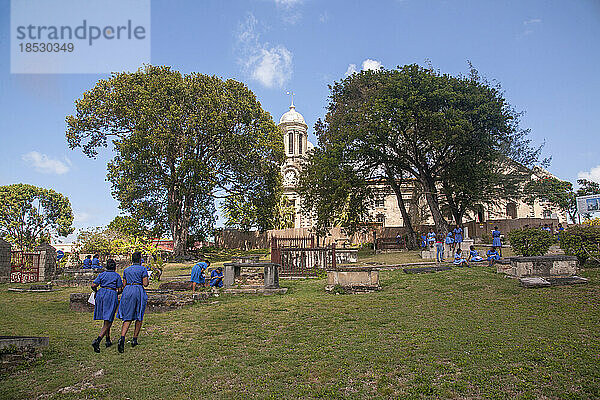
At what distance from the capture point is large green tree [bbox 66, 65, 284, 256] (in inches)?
1080

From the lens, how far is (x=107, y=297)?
23.2 ft

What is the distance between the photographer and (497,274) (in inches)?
497

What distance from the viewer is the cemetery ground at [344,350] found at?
4891 mm

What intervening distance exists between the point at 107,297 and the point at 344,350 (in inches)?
162

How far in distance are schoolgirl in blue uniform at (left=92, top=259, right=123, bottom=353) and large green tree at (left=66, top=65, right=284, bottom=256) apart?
2061 cm

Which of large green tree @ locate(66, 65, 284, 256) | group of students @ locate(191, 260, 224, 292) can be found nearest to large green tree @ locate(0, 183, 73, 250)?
large green tree @ locate(66, 65, 284, 256)

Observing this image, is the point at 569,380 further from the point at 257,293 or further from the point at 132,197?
the point at 132,197

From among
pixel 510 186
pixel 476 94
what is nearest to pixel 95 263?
pixel 476 94

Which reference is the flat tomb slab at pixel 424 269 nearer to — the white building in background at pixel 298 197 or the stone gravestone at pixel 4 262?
the stone gravestone at pixel 4 262

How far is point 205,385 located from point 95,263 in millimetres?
13504

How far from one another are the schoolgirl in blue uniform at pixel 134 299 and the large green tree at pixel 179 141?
68.4 feet

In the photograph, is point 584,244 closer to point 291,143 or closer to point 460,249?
point 460,249

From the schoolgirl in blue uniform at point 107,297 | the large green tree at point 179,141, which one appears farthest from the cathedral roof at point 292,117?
the schoolgirl in blue uniform at point 107,297

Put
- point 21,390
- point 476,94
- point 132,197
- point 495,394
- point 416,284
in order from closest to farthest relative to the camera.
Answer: point 495,394 < point 21,390 < point 416,284 < point 476,94 < point 132,197
